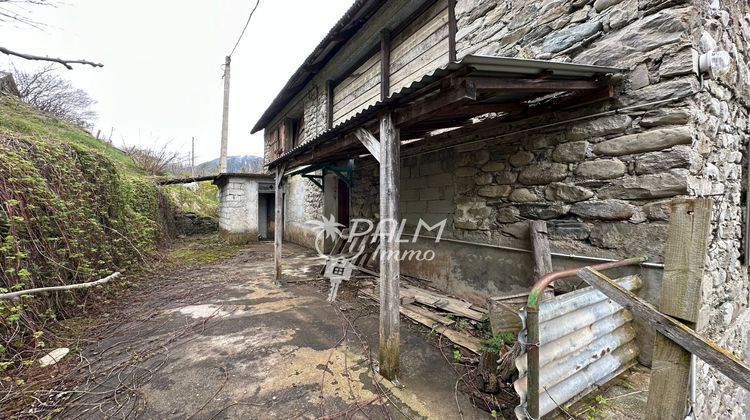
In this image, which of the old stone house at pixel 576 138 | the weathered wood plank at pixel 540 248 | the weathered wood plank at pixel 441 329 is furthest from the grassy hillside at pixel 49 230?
the weathered wood plank at pixel 540 248

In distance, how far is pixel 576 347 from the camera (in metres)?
1.67

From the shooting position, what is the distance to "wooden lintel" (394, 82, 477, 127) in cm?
178

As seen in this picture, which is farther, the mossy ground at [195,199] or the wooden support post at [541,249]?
the mossy ground at [195,199]

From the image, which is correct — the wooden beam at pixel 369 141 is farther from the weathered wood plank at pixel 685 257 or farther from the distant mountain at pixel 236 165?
the distant mountain at pixel 236 165

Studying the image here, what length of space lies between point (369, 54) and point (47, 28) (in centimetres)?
469

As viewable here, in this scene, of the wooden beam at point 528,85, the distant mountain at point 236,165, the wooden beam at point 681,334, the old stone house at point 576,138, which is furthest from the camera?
the distant mountain at point 236,165

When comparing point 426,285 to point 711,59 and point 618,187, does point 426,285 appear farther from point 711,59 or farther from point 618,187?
point 711,59

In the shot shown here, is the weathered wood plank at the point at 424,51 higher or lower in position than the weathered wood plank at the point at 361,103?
higher

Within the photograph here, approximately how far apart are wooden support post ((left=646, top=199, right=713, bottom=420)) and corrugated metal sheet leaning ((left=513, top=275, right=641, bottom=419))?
1.46 feet

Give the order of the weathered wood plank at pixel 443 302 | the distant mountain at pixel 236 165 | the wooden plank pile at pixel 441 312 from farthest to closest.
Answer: the distant mountain at pixel 236 165 → the weathered wood plank at pixel 443 302 → the wooden plank pile at pixel 441 312

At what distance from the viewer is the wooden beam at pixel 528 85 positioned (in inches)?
72.5

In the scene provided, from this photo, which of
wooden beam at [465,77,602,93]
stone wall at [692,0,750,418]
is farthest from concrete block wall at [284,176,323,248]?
stone wall at [692,0,750,418]

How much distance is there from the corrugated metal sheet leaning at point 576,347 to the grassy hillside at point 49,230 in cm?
394

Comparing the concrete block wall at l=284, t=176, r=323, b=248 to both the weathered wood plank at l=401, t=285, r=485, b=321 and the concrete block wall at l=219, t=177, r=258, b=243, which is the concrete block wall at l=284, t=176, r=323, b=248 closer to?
the concrete block wall at l=219, t=177, r=258, b=243
